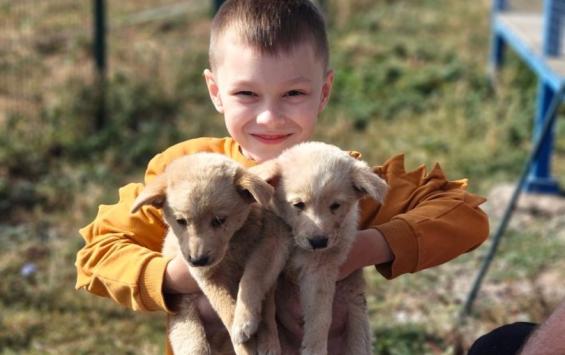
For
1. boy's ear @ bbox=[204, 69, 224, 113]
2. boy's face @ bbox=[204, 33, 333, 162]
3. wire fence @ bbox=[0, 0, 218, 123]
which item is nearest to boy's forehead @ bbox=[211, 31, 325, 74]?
boy's face @ bbox=[204, 33, 333, 162]

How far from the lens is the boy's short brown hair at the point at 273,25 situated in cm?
316

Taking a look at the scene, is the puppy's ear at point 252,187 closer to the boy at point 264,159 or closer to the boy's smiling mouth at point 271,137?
the boy at point 264,159

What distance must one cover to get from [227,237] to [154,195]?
256 millimetres

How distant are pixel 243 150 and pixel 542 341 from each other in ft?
4.14

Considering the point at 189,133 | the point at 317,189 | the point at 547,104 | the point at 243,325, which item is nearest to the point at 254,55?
the point at 317,189

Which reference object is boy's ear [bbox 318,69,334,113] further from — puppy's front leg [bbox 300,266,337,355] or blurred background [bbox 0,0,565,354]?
blurred background [bbox 0,0,565,354]

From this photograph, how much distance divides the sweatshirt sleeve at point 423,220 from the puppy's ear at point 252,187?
0.54 m

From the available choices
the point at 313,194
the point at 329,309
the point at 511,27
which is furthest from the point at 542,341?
the point at 511,27

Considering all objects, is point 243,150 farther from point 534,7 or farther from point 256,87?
point 534,7

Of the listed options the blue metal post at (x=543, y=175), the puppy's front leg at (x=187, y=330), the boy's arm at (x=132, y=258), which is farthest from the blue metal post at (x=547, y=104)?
the puppy's front leg at (x=187, y=330)

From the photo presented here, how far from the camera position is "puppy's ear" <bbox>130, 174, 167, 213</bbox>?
2701 mm

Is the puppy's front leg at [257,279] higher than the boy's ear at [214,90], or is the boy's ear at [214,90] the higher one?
the boy's ear at [214,90]

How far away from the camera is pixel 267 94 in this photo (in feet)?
10.3

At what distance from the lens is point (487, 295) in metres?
6.20
